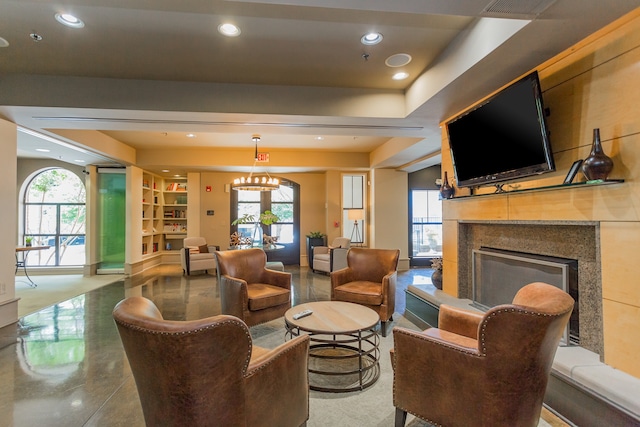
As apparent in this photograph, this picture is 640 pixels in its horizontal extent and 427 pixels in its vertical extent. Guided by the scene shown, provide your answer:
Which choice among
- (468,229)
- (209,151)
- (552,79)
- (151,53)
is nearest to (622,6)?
(552,79)

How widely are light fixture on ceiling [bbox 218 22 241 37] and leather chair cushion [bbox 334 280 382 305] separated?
2.86m

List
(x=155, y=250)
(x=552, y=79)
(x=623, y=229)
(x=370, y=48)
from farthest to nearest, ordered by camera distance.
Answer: (x=155, y=250), (x=370, y=48), (x=552, y=79), (x=623, y=229)

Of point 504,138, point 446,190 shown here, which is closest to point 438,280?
point 446,190

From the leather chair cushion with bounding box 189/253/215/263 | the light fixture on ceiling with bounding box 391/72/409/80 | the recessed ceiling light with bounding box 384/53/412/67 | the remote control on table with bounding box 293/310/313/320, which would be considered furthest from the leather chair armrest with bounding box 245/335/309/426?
the leather chair cushion with bounding box 189/253/215/263

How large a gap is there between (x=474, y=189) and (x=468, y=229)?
0.52 m

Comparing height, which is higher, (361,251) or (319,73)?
(319,73)

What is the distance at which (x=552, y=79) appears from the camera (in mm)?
2459

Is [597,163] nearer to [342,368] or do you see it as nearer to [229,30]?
[342,368]

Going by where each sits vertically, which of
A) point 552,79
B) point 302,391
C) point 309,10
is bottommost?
point 302,391

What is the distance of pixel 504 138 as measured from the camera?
268cm

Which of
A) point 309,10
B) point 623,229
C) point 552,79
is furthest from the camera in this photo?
point 552,79

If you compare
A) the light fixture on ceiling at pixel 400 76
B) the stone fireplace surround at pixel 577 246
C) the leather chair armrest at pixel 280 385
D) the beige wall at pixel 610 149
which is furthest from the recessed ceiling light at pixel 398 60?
the leather chair armrest at pixel 280 385

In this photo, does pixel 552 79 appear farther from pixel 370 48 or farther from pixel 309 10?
pixel 309 10

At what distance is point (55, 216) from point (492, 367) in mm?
9957
